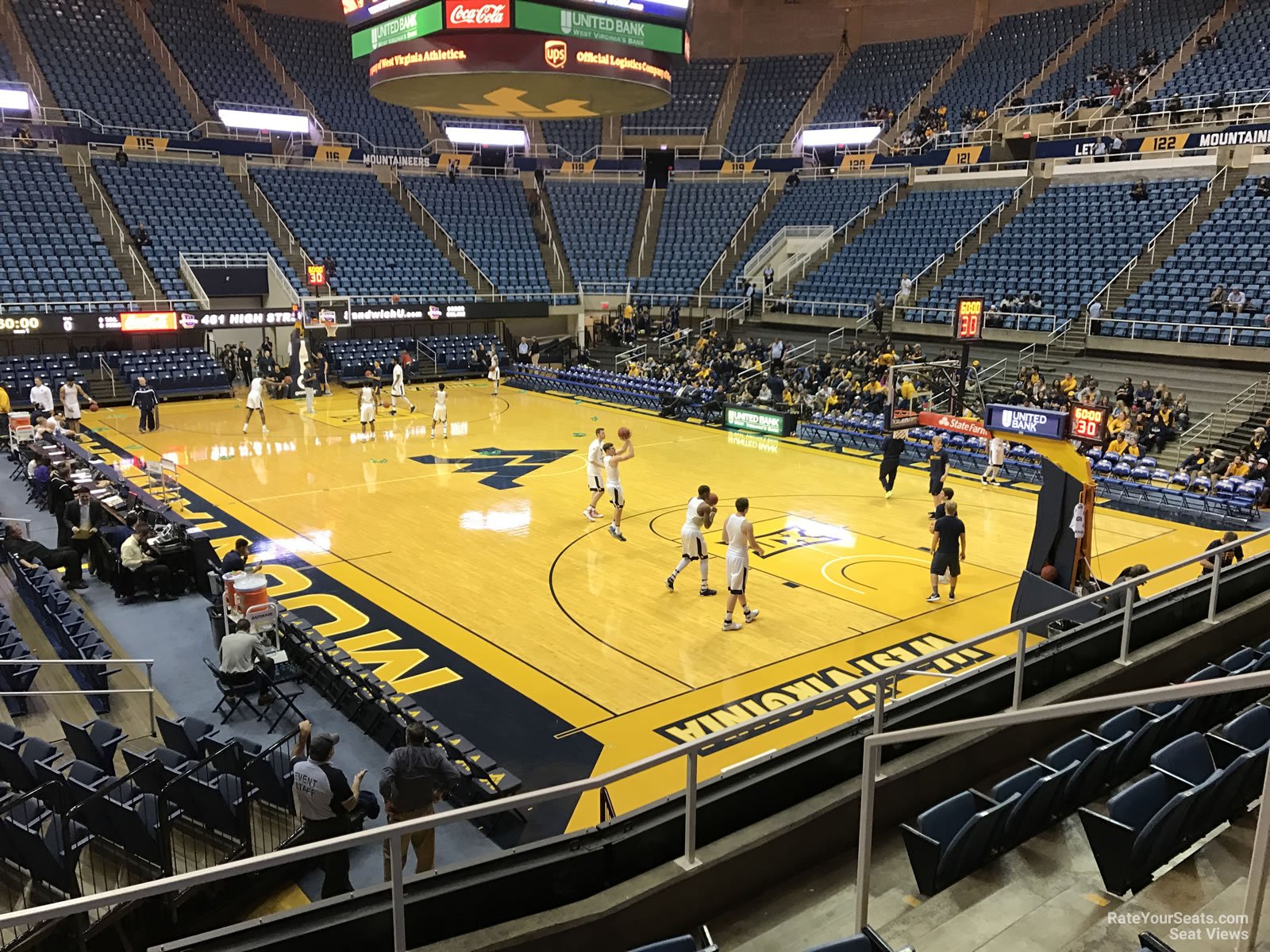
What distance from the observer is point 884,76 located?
44.2 metres

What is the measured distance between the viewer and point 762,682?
10570 millimetres

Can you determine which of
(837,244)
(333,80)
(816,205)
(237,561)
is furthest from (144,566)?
(333,80)

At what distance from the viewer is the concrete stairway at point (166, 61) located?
3950 centimetres

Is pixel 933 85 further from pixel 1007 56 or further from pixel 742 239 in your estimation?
pixel 742 239

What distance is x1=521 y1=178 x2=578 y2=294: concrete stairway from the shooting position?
4066 centimetres

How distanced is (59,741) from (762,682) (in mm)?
6661

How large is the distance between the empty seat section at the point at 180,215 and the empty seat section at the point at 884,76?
2493cm

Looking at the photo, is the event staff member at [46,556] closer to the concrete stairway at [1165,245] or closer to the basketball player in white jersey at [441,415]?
the basketball player in white jersey at [441,415]

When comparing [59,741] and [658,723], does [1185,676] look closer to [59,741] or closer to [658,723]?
[658,723]

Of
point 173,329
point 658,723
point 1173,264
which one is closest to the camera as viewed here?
point 658,723

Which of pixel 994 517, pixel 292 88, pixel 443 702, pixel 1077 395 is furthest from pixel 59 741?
pixel 292 88

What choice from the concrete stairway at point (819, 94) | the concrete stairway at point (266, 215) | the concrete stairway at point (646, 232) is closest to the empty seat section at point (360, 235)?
the concrete stairway at point (266, 215)

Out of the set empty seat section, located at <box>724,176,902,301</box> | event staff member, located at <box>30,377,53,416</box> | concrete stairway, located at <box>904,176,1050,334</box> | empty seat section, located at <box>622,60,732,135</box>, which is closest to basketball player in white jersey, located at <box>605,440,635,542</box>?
event staff member, located at <box>30,377,53,416</box>

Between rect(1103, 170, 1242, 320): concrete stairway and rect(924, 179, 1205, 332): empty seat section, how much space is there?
13.6 inches
